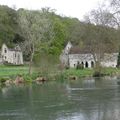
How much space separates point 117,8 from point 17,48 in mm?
74525

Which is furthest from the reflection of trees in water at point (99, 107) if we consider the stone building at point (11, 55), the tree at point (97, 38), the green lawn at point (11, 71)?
the stone building at point (11, 55)

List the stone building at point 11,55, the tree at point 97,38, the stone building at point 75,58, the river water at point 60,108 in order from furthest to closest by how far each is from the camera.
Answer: the stone building at point 11,55 < the stone building at point 75,58 < the tree at point 97,38 < the river water at point 60,108

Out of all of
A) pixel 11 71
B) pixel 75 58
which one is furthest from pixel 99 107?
pixel 75 58

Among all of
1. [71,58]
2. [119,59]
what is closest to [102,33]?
[119,59]

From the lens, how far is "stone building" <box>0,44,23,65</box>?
106 m

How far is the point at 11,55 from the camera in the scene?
107 metres

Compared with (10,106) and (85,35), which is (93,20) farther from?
(10,106)

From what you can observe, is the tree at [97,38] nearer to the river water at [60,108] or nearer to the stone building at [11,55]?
the stone building at [11,55]

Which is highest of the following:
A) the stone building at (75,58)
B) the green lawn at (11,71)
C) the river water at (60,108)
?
the stone building at (75,58)

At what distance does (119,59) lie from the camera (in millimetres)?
100312

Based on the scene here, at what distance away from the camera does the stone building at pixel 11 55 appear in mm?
106062

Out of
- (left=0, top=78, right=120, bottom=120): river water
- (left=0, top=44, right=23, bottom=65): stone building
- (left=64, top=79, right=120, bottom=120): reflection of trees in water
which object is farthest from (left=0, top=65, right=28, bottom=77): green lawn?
(left=0, top=44, right=23, bottom=65): stone building

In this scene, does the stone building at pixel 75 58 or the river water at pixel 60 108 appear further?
the stone building at pixel 75 58

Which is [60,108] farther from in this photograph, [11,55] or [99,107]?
[11,55]
